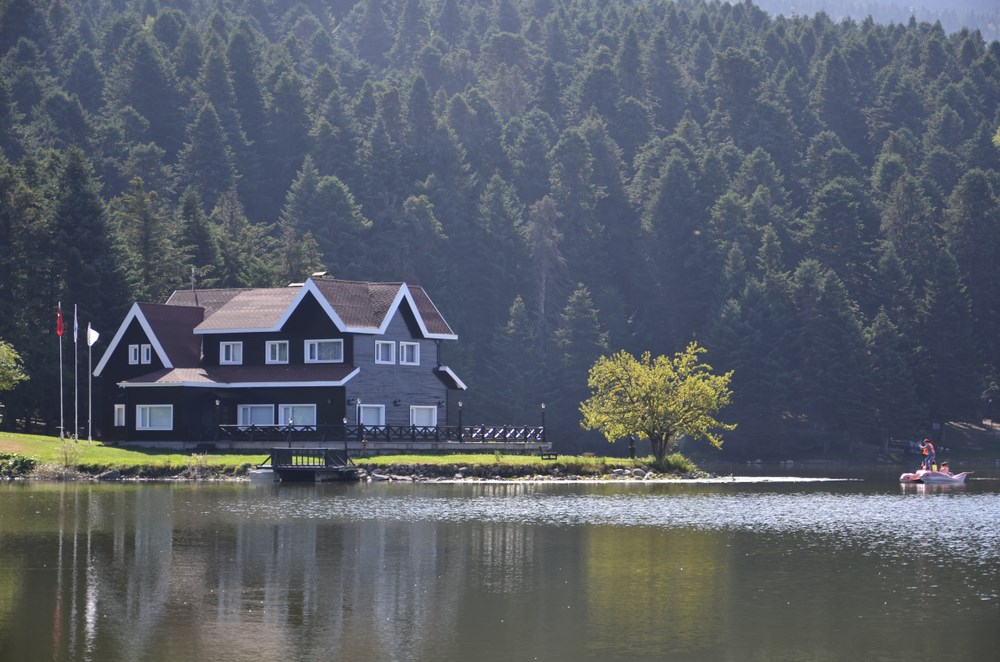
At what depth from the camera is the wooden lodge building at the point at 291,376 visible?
81.2m

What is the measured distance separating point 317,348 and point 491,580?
51758 millimetres

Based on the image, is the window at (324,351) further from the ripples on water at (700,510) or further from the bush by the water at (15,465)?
the ripples on water at (700,510)

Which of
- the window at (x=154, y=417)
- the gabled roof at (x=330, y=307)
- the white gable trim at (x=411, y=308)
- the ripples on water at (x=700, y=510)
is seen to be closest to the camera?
the ripples on water at (x=700, y=510)

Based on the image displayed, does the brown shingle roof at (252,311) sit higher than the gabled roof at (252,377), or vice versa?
the brown shingle roof at (252,311)

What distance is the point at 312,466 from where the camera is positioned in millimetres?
68875

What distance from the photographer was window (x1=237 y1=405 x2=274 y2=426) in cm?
8338

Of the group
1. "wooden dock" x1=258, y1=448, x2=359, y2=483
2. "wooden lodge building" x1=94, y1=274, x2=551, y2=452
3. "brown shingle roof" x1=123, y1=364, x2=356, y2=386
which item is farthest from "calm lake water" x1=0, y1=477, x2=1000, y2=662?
"brown shingle roof" x1=123, y1=364, x2=356, y2=386

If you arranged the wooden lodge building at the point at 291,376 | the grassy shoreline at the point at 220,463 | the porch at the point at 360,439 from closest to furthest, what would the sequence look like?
the grassy shoreline at the point at 220,463
the porch at the point at 360,439
the wooden lodge building at the point at 291,376

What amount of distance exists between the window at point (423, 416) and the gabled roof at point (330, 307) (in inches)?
164

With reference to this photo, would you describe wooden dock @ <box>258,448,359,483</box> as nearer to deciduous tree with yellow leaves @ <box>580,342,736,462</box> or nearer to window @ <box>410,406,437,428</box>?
window @ <box>410,406,437,428</box>

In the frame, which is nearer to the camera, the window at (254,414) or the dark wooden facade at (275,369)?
the dark wooden facade at (275,369)

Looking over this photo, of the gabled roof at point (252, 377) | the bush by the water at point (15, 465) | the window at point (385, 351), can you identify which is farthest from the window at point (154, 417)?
the bush by the water at point (15, 465)

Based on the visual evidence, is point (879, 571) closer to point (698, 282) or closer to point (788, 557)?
point (788, 557)

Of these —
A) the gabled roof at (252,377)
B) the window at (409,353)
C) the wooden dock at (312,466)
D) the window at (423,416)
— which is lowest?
the wooden dock at (312,466)
